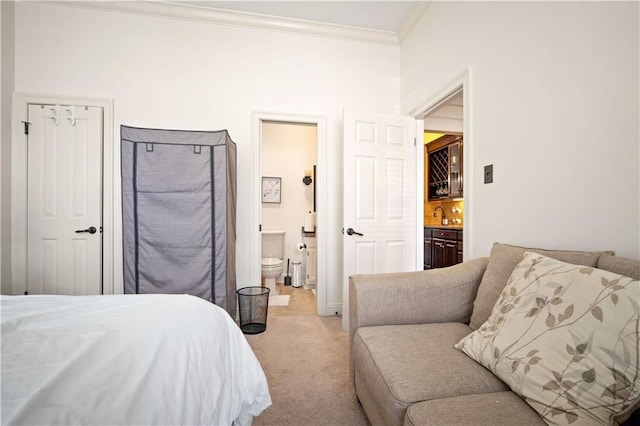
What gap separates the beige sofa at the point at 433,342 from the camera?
0.84 m

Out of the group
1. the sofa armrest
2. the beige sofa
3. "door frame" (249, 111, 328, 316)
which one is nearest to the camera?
the beige sofa

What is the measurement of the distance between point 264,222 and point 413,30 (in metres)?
3.16

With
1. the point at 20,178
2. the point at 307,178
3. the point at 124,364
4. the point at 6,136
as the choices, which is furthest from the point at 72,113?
the point at 124,364

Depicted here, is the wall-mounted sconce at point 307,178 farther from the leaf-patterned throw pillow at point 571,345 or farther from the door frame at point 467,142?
the leaf-patterned throw pillow at point 571,345

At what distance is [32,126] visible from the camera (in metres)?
2.57

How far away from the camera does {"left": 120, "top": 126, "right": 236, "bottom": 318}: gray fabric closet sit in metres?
2.17

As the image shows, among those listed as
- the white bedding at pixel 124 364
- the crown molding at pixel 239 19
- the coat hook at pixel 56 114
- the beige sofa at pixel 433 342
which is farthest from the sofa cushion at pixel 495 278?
the coat hook at pixel 56 114

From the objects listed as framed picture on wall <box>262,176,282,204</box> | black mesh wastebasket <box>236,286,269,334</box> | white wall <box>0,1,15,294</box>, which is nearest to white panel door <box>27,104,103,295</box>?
white wall <box>0,1,15,294</box>

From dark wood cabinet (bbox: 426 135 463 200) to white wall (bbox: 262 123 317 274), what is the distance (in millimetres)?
2075

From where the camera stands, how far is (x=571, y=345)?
784 millimetres

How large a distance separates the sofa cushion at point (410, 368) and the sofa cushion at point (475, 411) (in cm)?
5

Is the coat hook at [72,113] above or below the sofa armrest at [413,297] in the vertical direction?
above

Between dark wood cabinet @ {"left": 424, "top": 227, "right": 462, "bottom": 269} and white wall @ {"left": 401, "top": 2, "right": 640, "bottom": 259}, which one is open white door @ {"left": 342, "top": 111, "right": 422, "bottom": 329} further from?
dark wood cabinet @ {"left": 424, "top": 227, "right": 462, "bottom": 269}

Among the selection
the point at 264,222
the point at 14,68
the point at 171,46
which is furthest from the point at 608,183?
the point at 14,68
